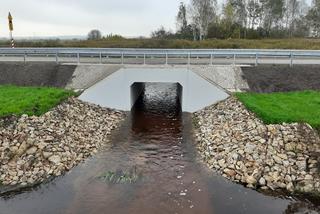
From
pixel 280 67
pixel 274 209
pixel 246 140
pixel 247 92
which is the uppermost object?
pixel 280 67

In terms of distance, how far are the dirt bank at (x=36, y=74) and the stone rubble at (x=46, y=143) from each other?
5274 millimetres

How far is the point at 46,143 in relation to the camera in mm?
18594

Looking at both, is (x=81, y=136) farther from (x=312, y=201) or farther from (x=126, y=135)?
(x=312, y=201)

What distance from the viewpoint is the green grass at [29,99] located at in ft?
68.5

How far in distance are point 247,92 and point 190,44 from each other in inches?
749

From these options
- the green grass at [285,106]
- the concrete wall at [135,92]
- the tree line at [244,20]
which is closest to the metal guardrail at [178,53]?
the concrete wall at [135,92]

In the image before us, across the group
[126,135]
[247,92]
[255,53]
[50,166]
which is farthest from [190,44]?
[50,166]

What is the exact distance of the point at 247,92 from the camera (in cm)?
2636

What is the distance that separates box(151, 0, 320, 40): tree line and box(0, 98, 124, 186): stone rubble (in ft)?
135

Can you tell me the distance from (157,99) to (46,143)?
17622mm

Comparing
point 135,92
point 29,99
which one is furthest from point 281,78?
point 29,99

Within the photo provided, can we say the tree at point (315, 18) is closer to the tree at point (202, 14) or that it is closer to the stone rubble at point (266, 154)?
the tree at point (202, 14)

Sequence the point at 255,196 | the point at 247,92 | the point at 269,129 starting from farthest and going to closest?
the point at 247,92 < the point at 269,129 < the point at 255,196

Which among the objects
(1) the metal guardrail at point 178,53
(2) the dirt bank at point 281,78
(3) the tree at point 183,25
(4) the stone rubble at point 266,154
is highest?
(3) the tree at point 183,25
